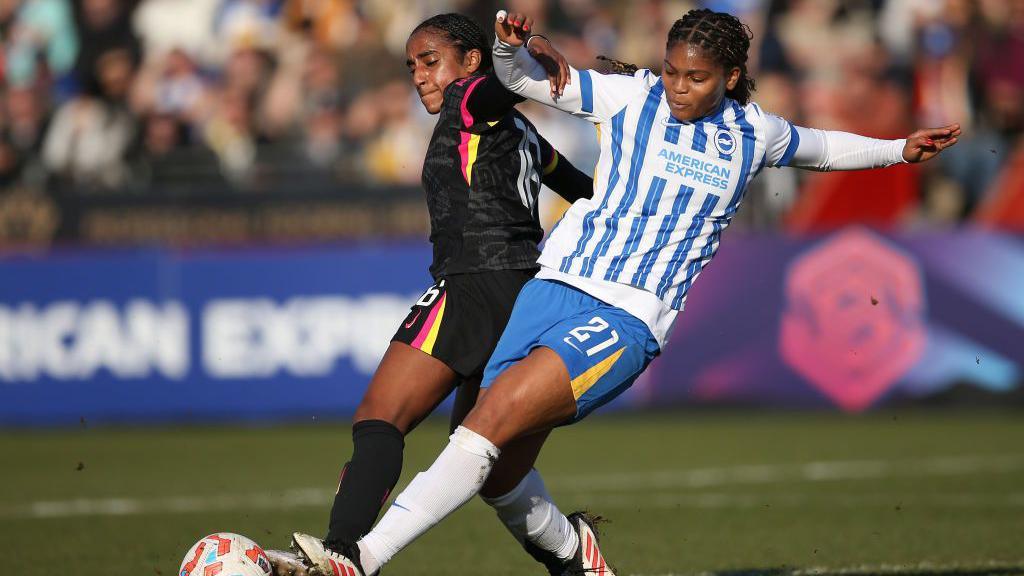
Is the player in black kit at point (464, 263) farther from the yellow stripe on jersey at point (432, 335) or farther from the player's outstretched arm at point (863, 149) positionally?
the player's outstretched arm at point (863, 149)

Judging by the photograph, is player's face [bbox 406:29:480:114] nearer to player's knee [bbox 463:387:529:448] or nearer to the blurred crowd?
player's knee [bbox 463:387:529:448]

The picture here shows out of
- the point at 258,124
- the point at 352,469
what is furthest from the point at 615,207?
the point at 258,124

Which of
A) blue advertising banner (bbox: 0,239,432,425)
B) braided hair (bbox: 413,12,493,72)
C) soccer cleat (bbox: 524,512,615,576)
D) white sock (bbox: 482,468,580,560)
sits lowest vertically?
blue advertising banner (bbox: 0,239,432,425)

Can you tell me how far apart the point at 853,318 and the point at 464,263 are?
26.0 feet

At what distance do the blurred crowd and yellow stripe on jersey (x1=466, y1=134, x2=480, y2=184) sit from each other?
8.07 meters

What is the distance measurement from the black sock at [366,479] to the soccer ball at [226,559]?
0.80 ft

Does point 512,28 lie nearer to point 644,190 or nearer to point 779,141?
point 644,190

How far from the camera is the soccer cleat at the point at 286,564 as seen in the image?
4.67 meters

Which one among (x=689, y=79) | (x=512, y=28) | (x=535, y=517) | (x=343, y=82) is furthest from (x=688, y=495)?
(x=343, y=82)

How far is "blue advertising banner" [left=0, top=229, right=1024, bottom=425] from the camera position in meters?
12.9

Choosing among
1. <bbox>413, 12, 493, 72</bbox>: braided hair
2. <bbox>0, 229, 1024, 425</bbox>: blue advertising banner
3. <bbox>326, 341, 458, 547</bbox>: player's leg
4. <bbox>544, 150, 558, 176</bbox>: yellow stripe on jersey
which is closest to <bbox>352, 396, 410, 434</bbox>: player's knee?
<bbox>326, 341, 458, 547</bbox>: player's leg

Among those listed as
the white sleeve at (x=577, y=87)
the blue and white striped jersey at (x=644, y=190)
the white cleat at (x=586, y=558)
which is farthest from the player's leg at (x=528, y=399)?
the white cleat at (x=586, y=558)

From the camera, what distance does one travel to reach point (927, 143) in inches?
213

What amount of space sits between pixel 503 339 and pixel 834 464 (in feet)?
19.4
